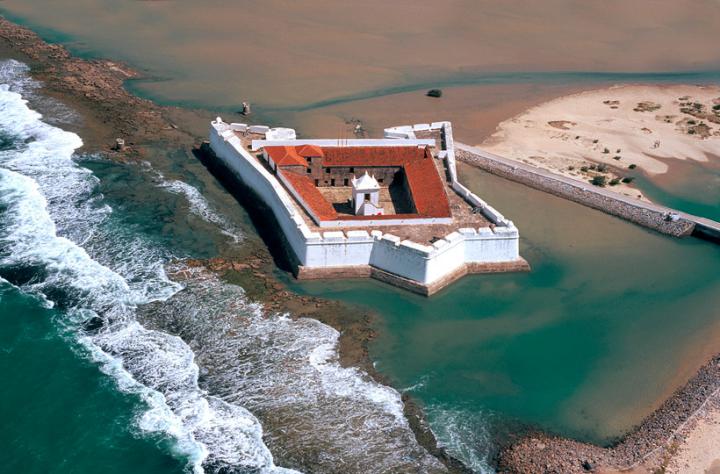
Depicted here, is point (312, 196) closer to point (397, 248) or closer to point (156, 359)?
point (397, 248)

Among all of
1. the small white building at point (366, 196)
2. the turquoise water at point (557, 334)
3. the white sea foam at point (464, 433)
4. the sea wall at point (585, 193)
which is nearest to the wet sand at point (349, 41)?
the sea wall at point (585, 193)

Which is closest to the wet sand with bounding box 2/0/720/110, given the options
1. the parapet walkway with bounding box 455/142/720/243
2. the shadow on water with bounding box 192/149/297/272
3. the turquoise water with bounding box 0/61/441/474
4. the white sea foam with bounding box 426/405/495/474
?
the shadow on water with bounding box 192/149/297/272

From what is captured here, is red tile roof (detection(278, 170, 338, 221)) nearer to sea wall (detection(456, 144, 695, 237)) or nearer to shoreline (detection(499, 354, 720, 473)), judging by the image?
sea wall (detection(456, 144, 695, 237))

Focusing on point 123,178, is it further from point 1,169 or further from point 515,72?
point 515,72

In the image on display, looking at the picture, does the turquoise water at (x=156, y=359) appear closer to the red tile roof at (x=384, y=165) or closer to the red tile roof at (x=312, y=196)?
the red tile roof at (x=312, y=196)

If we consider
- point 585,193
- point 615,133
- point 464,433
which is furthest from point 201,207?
point 615,133

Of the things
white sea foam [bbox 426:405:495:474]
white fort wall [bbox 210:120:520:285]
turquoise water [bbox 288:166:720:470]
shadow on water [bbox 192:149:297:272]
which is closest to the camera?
white sea foam [bbox 426:405:495:474]
